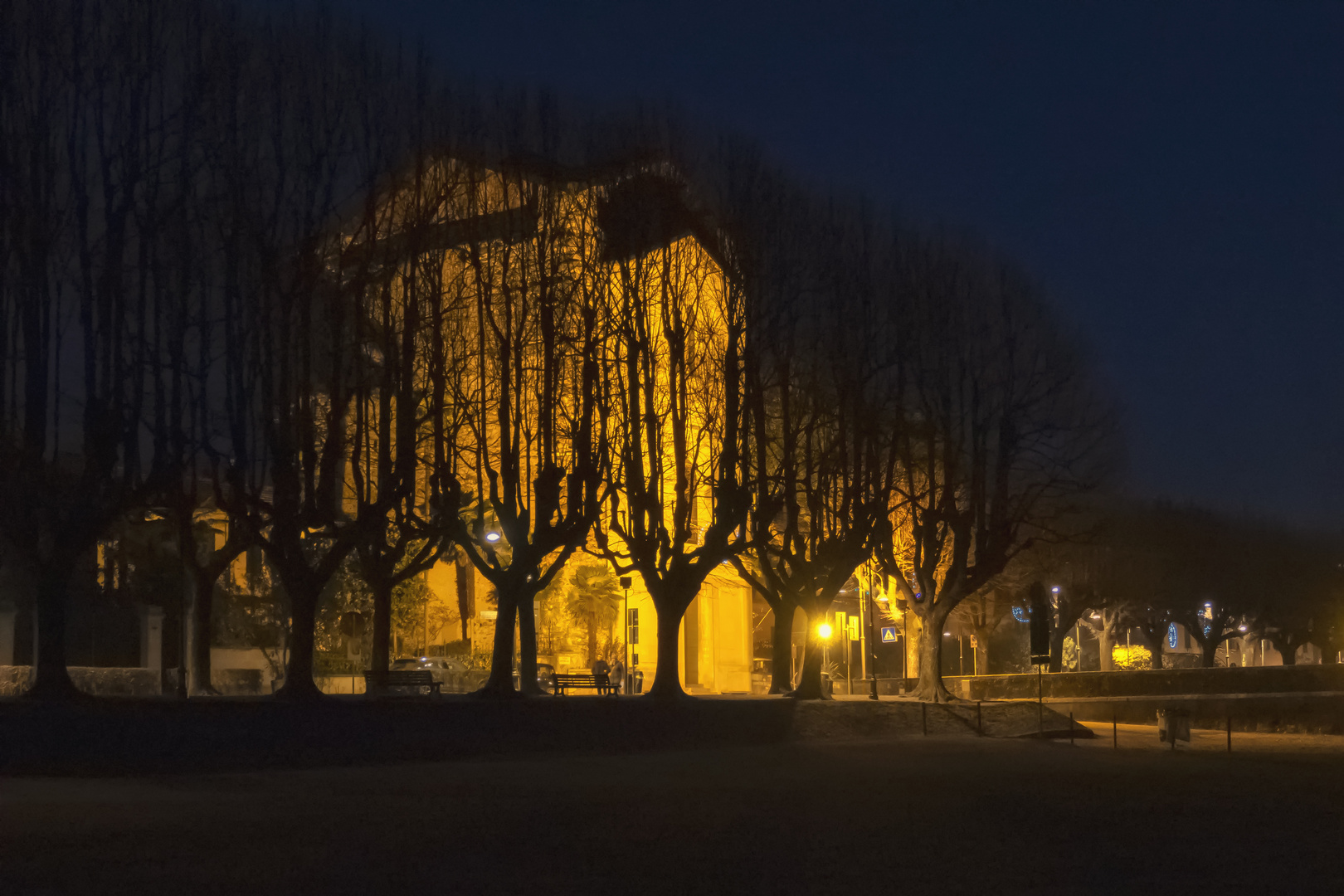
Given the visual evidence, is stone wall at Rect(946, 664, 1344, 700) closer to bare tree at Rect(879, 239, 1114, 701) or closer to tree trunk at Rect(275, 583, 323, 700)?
bare tree at Rect(879, 239, 1114, 701)

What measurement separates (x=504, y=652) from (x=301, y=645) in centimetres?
445

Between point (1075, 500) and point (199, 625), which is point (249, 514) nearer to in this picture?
point (199, 625)

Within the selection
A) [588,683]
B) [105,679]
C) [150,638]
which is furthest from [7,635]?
[588,683]

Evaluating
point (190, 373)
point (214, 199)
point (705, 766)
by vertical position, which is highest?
point (214, 199)

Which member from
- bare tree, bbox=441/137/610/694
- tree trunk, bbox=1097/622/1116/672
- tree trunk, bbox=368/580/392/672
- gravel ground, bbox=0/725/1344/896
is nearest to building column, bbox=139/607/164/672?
tree trunk, bbox=368/580/392/672

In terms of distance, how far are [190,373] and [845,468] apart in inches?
649

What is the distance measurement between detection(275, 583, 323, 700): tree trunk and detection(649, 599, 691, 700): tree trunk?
7912 mm

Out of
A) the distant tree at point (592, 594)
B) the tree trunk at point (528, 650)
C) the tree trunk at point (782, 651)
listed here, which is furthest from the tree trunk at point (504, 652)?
the distant tree at point (592, 594)

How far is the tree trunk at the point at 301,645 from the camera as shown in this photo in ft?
95.7

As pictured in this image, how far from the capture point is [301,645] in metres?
29.5

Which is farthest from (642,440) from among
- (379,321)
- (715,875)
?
(715,875)

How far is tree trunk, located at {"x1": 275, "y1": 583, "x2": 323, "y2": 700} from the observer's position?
2917 centimetres

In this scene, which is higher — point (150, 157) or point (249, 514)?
point (150, 157)

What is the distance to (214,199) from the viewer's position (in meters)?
29.6
